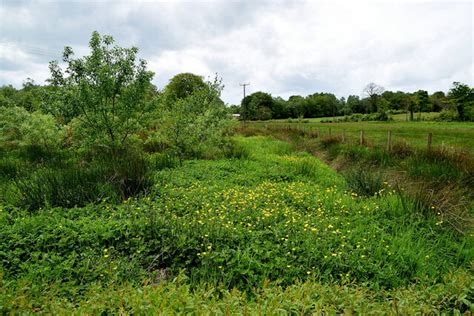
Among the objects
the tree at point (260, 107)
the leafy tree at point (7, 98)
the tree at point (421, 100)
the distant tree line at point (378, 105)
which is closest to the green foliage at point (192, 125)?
the leafy tree at point (7, 98)

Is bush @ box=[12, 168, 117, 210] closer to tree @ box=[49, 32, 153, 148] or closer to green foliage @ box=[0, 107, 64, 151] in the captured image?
tree @ box=[49, 32, 153, 148]

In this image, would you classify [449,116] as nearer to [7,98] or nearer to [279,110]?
[279,110]

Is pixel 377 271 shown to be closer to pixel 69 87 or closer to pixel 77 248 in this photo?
pixel 77 248

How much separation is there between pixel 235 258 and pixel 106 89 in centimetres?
694

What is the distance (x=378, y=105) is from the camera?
5572 cm

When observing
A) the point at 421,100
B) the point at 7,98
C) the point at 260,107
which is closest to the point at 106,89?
the point at 7,98

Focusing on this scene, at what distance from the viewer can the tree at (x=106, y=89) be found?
7824 millimetres

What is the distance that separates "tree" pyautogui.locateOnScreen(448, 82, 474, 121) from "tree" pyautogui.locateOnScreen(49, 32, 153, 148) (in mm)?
43811

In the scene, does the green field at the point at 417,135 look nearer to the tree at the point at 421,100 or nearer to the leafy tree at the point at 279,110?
the tree at the point at 421,100

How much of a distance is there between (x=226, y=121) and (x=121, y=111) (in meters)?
4.59

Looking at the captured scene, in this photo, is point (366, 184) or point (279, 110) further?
point (279, 110)

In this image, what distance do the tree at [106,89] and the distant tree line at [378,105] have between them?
34.3 metres

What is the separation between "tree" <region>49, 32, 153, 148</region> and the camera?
7824 mm

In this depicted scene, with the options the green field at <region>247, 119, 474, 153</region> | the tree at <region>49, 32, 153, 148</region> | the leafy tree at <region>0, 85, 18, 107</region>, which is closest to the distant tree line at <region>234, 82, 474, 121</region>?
the green field at <region>247, 119, 474, 153</region>
